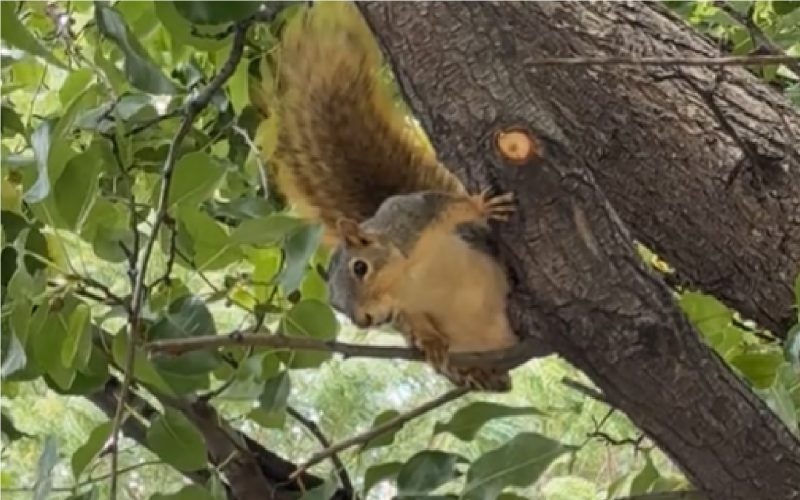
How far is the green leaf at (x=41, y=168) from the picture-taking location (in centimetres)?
73

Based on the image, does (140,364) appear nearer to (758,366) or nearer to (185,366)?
(185,366)

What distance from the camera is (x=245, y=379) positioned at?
84 centimetres

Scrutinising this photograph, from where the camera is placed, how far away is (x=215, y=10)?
2.06ft

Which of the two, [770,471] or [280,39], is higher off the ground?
[280,39]

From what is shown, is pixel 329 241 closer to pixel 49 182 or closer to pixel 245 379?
pixel 245 379

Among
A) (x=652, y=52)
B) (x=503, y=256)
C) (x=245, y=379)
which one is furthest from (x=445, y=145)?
(x=652, y=52)

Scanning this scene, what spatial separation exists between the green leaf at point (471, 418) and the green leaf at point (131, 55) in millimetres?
261

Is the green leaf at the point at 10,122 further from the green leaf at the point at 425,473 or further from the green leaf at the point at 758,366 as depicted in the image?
the green leaf at the point at 758,366

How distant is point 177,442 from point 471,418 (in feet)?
0.58

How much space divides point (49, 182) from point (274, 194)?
32 centimetres

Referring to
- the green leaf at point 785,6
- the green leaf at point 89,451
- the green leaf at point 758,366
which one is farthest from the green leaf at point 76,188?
the green leaf at point 785,6

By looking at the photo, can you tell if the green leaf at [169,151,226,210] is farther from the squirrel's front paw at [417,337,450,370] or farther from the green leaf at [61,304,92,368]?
the squirrel's front paw at [417,337,450,370]

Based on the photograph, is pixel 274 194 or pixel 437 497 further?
pixel 274 194

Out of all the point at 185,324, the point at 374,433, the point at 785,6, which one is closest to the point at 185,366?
the point at 185,324
